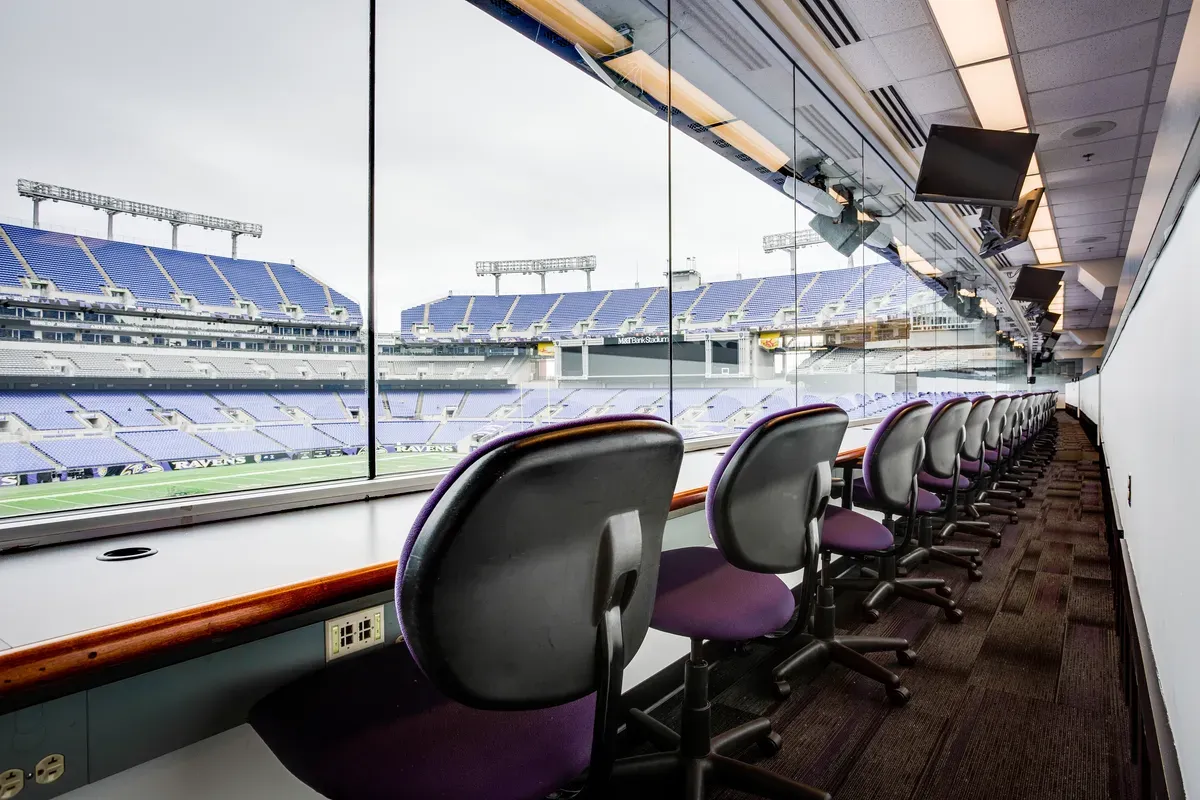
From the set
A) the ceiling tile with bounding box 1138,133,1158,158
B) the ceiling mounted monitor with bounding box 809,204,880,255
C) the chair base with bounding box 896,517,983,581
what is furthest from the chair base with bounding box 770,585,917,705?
the ceiling tile with bounding box 1138,133,1158,158

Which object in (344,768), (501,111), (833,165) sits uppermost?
(833,165)

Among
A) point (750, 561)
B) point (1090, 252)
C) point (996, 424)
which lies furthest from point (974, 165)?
point (1090, 252)

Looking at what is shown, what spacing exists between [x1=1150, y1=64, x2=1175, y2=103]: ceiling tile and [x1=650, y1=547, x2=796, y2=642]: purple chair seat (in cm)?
420

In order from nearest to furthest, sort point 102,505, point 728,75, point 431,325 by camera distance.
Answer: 1. point 102,505
2. point 431,325
3. point 728,75

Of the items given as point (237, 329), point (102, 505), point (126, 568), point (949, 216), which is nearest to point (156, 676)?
point (126, 568)

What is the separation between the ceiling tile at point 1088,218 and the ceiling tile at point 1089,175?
1.04 metres

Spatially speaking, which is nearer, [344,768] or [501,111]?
[344,768]

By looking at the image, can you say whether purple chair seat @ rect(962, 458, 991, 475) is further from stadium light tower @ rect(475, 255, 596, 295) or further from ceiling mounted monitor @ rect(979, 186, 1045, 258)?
ceiling mounted monitor @ rect(979, 186, 1045, 258)

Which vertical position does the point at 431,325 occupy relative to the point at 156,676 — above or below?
above

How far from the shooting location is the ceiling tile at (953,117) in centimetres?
428

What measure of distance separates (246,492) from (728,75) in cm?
325

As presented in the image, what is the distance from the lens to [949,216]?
6.48 metres

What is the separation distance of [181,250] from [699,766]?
6.03 feet

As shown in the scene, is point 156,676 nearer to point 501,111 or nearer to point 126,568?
point 126,568
